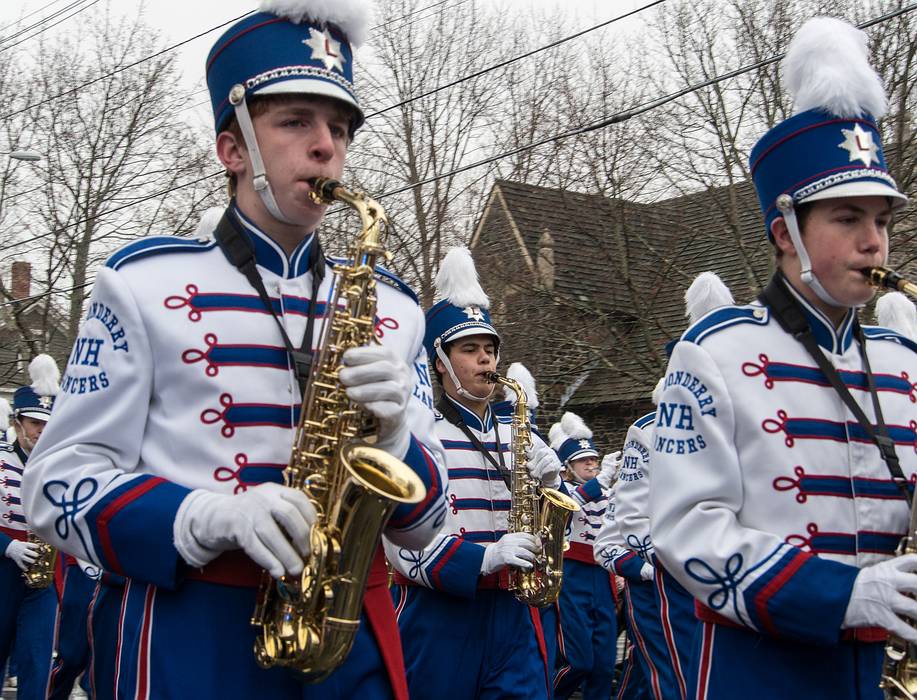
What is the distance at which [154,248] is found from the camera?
352cm

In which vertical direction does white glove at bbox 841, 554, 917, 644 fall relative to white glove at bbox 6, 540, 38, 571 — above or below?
below

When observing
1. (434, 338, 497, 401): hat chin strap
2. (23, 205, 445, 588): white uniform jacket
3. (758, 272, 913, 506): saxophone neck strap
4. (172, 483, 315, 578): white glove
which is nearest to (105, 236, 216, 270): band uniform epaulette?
(23, 205, 445, 588): white uniform jacket

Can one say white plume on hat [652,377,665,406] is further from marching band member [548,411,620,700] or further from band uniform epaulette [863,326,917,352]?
marching band member [548,411,620,700]

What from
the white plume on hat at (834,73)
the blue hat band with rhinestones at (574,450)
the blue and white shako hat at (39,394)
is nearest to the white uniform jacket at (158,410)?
the white plume on hat at (834,73)

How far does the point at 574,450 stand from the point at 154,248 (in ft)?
38.6

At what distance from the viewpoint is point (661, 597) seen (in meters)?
8.05

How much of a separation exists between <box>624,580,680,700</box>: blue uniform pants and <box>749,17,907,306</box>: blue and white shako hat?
5155 mm

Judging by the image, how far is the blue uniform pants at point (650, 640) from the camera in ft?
29.0

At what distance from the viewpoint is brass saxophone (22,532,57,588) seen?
9.79 metres

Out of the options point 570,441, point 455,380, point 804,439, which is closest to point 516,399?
point 455,380

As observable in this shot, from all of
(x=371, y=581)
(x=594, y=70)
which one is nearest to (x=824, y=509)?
(x=371, y=581)

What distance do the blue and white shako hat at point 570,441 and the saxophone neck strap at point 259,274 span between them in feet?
37.3

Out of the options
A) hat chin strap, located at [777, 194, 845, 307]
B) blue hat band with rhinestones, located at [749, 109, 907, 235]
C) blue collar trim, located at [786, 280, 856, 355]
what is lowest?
blue collar trim, located at [786, 280, 856, 355]

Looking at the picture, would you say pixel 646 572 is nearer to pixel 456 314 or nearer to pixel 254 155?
pixel 456 314
